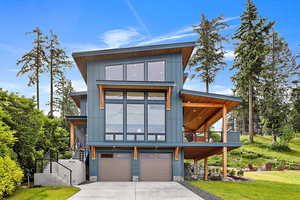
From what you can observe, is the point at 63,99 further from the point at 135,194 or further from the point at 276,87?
the point at 135,194

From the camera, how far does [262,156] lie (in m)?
33.7

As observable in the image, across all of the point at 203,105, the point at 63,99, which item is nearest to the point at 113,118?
the point at 203,105

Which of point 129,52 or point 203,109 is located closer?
point 129,52

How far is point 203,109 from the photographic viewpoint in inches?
799

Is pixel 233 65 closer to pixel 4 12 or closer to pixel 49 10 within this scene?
pixel 49 10

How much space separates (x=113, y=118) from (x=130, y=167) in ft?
10.5

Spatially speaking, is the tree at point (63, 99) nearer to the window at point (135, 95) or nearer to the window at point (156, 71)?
the window at point (135, 95)

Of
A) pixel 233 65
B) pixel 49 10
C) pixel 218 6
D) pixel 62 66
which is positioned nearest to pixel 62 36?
pixel 62 66

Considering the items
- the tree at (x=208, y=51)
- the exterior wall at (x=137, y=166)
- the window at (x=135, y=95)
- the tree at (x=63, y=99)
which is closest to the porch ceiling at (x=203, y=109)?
the window at (x=135, y=95)

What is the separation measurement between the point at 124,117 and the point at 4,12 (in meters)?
13.4

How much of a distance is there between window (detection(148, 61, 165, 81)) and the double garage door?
188 inches

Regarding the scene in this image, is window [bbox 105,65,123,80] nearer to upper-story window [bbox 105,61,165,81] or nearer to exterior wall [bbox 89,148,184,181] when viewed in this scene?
upper-story window [bbox 105,61,165,81]

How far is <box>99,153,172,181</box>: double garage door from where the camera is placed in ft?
58.5

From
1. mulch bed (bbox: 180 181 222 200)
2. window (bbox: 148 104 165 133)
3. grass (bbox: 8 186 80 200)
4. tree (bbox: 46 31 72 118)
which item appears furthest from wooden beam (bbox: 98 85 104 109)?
tree (bbox: 46 31 72 118)
